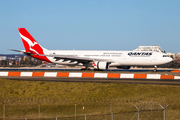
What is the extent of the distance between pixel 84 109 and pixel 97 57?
3896 centimetres

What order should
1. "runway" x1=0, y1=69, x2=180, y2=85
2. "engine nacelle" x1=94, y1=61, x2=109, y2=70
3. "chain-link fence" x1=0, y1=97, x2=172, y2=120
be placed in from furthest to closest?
"engine nacelle" x1=94, y1=61, x2=109, y2=70
"runway" x1=0, y1=69, x2=180, y2=85
"chain-link fence" x1=0, y1=97, x2=172, y2=120

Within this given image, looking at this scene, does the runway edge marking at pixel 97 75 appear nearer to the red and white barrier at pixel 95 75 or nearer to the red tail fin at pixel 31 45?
the red and white barrier at pixel 95 75

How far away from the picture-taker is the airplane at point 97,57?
180 ft

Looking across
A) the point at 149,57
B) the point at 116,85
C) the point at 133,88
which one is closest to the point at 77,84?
the point at 116,85

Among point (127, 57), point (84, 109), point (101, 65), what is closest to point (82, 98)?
point (84, 109)

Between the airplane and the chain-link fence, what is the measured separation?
107 ft

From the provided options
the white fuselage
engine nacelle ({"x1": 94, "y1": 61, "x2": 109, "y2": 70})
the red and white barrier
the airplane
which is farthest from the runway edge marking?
the white fuselage

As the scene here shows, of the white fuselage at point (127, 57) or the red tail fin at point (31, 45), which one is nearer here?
the white fuselage at point (127, 57)

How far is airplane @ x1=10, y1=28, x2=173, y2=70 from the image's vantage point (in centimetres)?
5497

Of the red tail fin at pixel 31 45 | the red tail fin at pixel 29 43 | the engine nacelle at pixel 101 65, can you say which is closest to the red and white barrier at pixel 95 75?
the engine nacelle at pixel 101 65

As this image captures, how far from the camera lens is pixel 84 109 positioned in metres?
19.7

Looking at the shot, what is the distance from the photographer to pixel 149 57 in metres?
54.9

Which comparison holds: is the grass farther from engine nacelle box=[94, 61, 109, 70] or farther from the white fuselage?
the white fuselage

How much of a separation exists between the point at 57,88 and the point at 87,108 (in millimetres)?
9307
